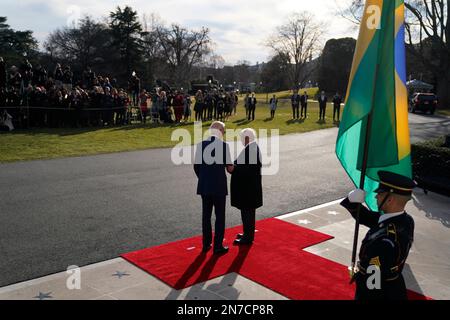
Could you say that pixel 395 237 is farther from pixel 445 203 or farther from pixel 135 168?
pixel 135 168

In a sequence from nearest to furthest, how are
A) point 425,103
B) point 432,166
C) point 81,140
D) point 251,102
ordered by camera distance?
1. point 432,166
2. point 81,140
3. point 251,102
4. point 425,103

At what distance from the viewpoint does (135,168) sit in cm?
1372

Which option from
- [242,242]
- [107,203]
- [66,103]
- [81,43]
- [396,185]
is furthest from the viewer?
[81,43]

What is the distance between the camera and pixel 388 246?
3.48m

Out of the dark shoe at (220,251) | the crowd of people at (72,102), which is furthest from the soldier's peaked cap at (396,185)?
the crowd of people at (72,102)

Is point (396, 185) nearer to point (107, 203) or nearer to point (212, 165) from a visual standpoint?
point (212, 165)

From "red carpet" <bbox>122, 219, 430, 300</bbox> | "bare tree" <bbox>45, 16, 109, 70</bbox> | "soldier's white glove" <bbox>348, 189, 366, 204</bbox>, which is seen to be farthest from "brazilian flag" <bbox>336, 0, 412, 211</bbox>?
"bare tree" <bbox>45, 16, 109, 70</bbox>

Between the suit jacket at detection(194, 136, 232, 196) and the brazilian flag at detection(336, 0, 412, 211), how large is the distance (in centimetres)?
238

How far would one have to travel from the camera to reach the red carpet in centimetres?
Answer: 582

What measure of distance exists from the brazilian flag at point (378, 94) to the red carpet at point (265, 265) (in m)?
1.78

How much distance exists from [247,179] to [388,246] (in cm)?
388

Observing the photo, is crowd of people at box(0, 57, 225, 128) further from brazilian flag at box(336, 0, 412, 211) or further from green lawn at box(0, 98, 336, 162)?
brazilian flag at box(336, 0, 412, 211)

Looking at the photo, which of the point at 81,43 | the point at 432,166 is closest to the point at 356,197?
the point at 432,166
